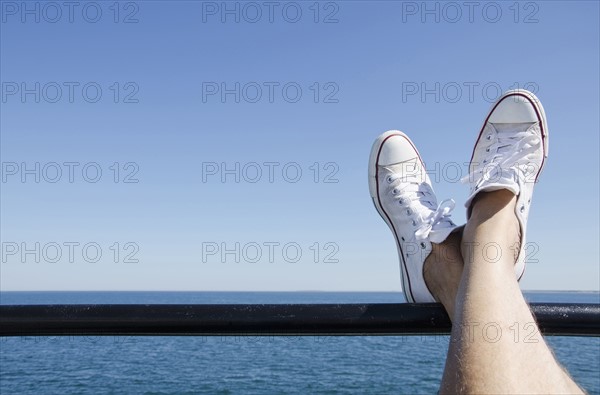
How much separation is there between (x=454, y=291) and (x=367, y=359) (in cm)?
2054

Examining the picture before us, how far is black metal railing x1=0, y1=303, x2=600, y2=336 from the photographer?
0.76 m

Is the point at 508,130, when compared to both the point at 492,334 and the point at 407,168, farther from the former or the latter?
the point at 492,334

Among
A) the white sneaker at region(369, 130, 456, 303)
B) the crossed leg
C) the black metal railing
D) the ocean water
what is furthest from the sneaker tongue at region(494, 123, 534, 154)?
the ocean water

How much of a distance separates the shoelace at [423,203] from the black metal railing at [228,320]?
0.65 meters

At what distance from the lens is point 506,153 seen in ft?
5.84

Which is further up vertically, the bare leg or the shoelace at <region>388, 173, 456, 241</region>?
the shoelace at <region>388, 173, 456, 241</region>

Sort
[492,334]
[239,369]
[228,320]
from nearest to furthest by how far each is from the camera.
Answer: [228,320] < [492,334] < [239,369]

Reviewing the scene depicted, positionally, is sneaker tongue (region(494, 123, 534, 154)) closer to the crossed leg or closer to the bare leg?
the bare leg

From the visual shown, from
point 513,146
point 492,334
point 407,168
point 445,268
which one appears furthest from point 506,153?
point 492,334

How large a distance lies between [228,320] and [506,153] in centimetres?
136

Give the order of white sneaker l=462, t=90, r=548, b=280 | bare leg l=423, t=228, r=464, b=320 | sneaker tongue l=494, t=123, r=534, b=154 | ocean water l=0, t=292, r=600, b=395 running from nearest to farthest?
bare leg l=423, t=228, r=464, b=320
white sneaker l=462, t=90, r=548, b=280
sneaker tongue l=494, t=123, r=534, b=154
ocean water l=0, t=292, r=600, b=395

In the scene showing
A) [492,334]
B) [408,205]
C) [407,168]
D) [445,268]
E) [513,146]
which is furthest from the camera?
[407,168]

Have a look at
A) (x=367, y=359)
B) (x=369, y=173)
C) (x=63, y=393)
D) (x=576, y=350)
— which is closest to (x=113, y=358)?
(x=63, y=393)

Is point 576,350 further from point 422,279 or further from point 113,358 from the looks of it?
point 422,279
